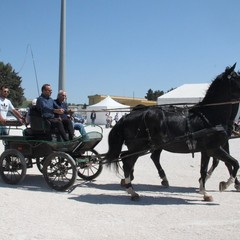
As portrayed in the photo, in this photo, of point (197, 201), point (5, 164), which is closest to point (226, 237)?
point (197, 201)

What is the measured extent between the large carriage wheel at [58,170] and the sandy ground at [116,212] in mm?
190

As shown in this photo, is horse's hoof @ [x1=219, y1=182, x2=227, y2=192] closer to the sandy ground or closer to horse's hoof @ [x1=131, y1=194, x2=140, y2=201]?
the sandy ground

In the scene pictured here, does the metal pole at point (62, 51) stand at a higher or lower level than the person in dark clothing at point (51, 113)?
higher

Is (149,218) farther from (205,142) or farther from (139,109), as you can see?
(139,109)

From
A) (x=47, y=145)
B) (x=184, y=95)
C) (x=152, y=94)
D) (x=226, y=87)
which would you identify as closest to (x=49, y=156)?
(x=47, y=145)

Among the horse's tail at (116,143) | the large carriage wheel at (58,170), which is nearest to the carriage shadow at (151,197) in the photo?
the large carriage wheel at (58,170)

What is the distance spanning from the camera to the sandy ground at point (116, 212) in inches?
200

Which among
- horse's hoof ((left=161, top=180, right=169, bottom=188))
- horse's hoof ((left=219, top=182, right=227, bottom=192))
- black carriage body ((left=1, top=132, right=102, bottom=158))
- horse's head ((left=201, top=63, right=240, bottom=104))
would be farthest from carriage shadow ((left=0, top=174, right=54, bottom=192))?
horse's head ((left=201, top=63, right=240, bottom=104))

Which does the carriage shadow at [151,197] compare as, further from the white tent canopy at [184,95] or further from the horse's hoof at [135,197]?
the white tent canopy at [184,95]

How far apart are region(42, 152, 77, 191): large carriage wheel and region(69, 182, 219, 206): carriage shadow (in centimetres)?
42

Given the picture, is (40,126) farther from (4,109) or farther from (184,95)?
(184,95)

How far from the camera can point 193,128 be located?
7.26 metres

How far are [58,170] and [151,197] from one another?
6.36 feet

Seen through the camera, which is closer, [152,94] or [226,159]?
[226,159]
